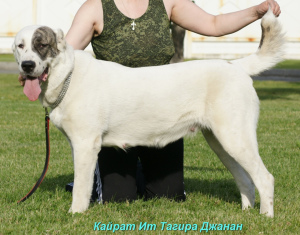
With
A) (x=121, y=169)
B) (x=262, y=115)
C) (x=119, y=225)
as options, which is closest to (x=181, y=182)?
(x=121, y=169)

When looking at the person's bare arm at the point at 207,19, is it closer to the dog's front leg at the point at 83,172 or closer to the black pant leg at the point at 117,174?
the black pant leg at the point at 117,174

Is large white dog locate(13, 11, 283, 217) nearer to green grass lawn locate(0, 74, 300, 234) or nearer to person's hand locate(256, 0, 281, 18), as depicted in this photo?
person's hand locate(256, 0, 281, 18)

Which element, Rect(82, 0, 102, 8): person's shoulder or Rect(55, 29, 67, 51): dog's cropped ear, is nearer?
Rect(55, 29, 67, 51): dog's cropped ear

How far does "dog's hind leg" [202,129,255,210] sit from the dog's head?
157 cm

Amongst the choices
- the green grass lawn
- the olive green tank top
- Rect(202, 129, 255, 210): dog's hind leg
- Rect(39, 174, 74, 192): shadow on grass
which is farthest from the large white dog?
Rect(39, 174, 74, 192): shadow on grass

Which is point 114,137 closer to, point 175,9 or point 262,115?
point 175,9

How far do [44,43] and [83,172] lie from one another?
1.09m

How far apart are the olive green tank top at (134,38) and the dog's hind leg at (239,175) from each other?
0.90 meters

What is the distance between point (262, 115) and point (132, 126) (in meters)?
6.75

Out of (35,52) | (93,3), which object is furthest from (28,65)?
(93,3)

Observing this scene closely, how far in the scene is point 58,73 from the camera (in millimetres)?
4223

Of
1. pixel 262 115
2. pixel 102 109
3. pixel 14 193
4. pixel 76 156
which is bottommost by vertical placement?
pixel 262 115

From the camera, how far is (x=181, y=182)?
17.5 ft

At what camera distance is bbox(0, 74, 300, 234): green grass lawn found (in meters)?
4.18
